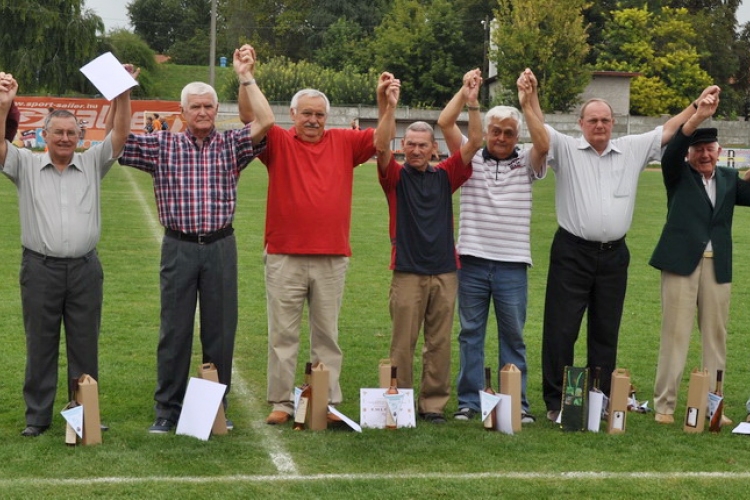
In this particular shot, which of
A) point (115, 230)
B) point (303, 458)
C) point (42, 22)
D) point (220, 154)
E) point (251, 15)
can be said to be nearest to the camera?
point (303, 458)

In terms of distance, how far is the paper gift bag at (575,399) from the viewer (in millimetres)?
6848

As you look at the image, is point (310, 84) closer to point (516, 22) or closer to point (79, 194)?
point (516, 22)

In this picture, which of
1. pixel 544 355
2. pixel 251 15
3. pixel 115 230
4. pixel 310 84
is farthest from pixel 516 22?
pixel 544 355

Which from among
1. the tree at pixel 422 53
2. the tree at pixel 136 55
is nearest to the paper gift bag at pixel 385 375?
the tree at pixel 136 55

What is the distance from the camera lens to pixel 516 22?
189 ft

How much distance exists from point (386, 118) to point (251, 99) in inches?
30.7

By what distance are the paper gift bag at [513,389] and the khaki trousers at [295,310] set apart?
108 centimetres

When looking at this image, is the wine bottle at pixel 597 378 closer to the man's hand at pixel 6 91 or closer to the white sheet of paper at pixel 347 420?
the white sheet of paper at pixel 347 420

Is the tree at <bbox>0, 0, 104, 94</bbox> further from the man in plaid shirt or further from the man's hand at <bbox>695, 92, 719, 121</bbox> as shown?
the man's hand at <bbox>695, 92, 719, 121</bbox>

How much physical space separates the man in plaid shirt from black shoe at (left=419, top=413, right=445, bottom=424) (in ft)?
3.88

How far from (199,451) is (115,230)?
12.0m

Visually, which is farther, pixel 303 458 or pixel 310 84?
pixel 310 84

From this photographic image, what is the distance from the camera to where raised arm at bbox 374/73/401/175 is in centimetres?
675

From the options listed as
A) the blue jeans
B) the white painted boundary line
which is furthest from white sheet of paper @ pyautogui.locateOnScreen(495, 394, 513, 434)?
the white painted boundary line
